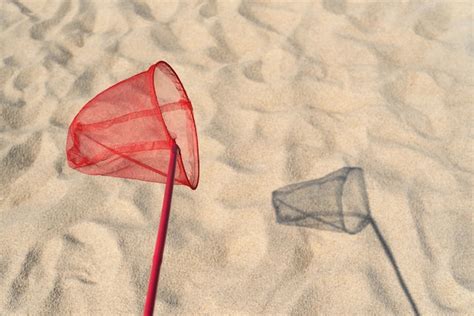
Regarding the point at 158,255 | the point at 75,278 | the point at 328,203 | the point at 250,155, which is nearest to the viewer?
the point at 158,255

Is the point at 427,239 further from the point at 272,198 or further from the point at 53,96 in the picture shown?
the point at 53,96

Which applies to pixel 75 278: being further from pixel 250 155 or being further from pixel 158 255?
pixel 250 155

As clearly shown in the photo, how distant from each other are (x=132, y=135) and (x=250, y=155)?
581 mm

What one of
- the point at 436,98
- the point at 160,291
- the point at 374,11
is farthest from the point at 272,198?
the point at 374,11

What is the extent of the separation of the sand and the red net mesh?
30cm

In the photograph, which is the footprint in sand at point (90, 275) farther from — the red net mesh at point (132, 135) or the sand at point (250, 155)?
the red net mesh at point (132, 135)

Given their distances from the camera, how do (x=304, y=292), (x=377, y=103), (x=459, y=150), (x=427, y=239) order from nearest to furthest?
(x=304, y=292) → (x=427, y=239) → (x=459, y=150) → (x=377, y=103)

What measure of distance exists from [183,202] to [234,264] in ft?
0.89

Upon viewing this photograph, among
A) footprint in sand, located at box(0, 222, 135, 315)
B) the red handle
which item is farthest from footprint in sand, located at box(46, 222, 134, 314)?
the red handle

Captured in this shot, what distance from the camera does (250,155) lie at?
192cm

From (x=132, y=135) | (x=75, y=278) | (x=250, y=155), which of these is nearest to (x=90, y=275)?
(x=75, y=278)

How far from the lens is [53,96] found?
218 centimetres

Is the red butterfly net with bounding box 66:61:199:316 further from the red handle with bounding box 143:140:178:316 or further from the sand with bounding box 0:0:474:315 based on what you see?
the sand with bounding box 0:0:474:315

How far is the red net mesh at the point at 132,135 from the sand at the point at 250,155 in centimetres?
30
